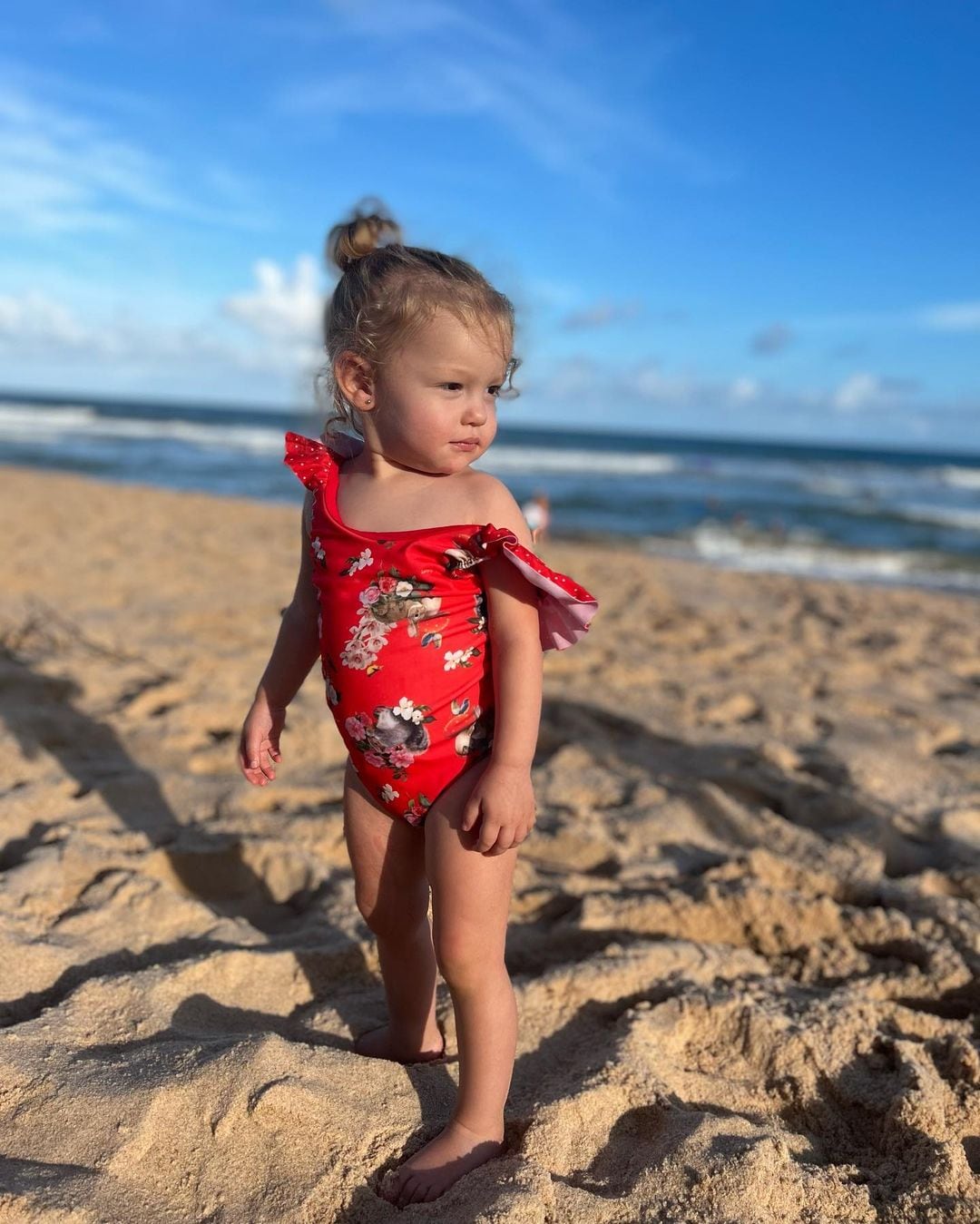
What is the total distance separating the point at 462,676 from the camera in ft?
5.75

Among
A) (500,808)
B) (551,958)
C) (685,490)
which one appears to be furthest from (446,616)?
(685,490)

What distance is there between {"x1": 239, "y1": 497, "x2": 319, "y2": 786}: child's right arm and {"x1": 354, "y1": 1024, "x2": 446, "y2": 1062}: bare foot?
1.93ft

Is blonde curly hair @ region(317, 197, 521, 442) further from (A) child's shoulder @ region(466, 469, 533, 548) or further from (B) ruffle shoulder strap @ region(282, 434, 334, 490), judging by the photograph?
(A) child's shoulder @ region(466, 469, 533, 548)

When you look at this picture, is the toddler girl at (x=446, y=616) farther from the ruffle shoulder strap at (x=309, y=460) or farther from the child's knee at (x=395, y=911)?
the child's knee at (x=395, y=911)

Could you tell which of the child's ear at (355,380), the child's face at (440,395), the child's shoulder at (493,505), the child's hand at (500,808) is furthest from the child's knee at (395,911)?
the child's ear at (355,380)

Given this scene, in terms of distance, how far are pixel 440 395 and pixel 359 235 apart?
472 mm

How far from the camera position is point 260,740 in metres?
2.05

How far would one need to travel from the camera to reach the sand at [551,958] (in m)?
1.55

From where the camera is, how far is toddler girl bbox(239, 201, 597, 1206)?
5.52ft

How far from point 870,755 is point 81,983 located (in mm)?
3116

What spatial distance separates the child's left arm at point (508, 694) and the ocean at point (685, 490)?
795mm

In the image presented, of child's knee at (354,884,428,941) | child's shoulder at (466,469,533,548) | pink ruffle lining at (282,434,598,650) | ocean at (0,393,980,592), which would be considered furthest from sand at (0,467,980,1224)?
ocean at (0,393,980,592)

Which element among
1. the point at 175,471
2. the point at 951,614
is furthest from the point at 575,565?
the point at 175,471

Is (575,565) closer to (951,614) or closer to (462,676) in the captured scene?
(951,614)
